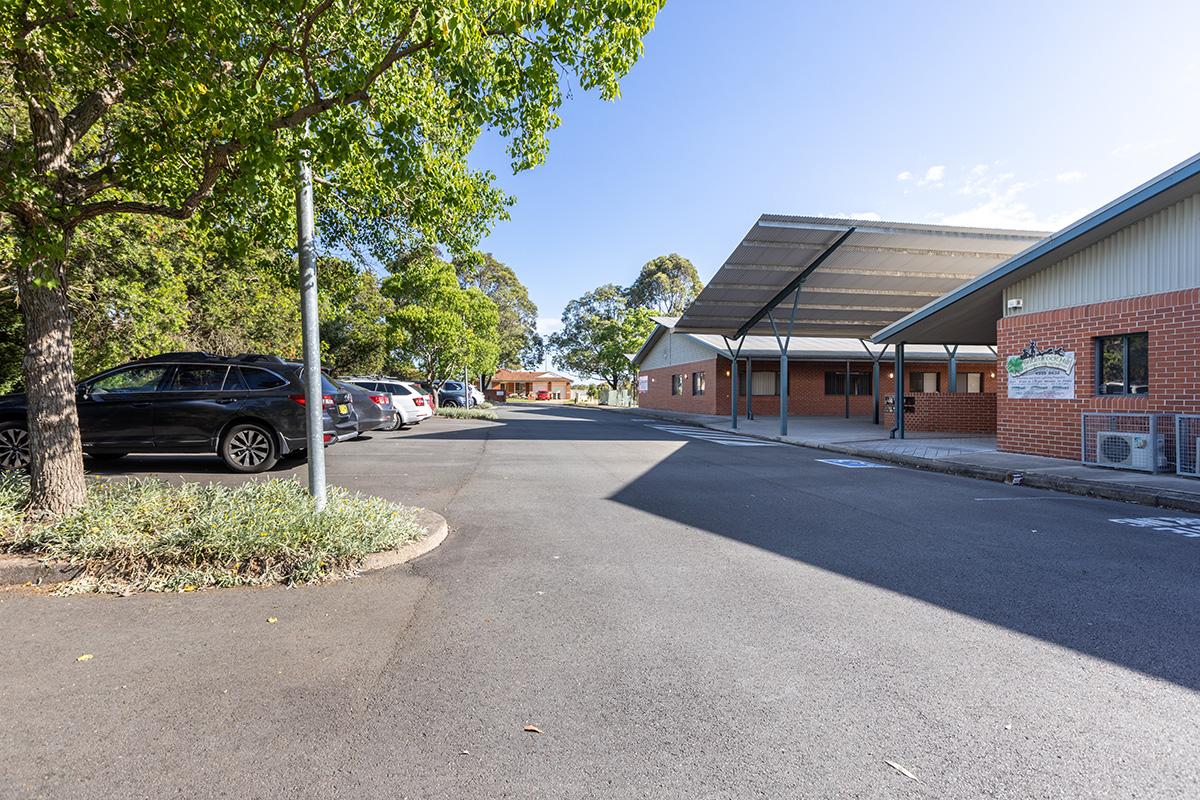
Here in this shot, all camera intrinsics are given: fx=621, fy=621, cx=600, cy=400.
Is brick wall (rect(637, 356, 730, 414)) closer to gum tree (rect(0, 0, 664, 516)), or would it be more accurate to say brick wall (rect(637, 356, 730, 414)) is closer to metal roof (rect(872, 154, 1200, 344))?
metal roof (rect(872, 154, 1200, 344))

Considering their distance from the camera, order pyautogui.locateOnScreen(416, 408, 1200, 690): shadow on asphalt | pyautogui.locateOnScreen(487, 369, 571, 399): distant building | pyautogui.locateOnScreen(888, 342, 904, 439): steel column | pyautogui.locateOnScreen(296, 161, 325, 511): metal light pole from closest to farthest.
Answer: pyautogui.locateOnScreen(416, 408, 1200, 690): shadow on asphalt
pyautogui.locateOnScreen(296, 161, 325, 511): metal light pole
pyautogui.locateOnScreen(888, 342, 904, 439): steel column
pyautogui.locateOnScreen(487, 369, 571, 399): distant building

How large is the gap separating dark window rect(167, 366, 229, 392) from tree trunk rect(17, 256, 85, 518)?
151 inches

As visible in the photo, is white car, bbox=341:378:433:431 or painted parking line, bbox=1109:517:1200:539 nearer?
painted parking line, bbox=1109:517:1200:539

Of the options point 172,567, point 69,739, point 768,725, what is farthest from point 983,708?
point 172,567

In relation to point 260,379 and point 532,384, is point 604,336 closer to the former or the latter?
point 532,384

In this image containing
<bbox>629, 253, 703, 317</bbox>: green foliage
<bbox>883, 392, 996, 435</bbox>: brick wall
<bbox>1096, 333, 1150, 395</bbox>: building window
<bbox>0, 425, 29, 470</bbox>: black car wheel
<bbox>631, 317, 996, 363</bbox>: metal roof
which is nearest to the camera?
<bbox>0, 425, 29, 470</bbox>: black car wheel

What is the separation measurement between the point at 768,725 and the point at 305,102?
5.66 metres

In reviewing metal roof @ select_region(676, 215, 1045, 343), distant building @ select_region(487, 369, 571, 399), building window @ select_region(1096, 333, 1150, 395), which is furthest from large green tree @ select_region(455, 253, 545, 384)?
Answer: building window @ select_region(1096, 333, 1150, 395)

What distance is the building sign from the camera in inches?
472

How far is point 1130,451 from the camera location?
10.1 meters

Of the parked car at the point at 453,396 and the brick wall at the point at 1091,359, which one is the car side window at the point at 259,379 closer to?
the brick wall at the point at 1091,359

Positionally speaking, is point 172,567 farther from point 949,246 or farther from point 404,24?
point 949,246

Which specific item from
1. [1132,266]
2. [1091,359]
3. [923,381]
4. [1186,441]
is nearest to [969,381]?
[923,381]

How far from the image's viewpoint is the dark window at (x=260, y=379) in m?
9.26
